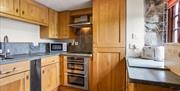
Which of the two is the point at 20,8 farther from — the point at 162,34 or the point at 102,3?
the point at 162,34

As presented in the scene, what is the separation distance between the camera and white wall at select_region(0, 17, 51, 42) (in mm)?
2496

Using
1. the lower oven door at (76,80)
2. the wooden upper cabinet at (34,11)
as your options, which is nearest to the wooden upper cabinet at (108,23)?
the lower oven door at (76,80)

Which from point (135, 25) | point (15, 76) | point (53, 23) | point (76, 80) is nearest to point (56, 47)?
point (53, 23)

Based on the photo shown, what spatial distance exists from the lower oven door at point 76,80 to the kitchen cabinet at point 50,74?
0.23 meters

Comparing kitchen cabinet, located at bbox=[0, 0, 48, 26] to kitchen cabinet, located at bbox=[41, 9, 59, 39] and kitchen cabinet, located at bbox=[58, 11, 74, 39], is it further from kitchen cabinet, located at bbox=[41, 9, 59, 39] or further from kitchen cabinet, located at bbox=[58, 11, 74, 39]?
kitchen cabinet, located at bbox=[58, 11, 74, 39]

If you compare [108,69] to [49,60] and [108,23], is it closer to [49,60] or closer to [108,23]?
[108,23]

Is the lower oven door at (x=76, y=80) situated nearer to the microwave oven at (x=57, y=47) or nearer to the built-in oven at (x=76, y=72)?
the built-in oven at (x=76, y=72)

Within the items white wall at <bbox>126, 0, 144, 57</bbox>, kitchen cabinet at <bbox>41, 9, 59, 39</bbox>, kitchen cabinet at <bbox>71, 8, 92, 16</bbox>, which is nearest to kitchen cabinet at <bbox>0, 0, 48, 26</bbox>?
kitchen cabinet at <bbox>41, 9, 59, 39</bbox>

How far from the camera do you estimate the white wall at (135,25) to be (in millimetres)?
2576

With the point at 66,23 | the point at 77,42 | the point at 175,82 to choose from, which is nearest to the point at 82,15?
the point at 66,23

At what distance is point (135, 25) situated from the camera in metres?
2.61

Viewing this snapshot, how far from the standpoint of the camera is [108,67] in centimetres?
276

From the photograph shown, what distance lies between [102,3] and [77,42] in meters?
1.27

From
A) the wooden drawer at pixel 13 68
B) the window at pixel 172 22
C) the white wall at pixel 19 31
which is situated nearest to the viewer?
the wooden drawer at pixel 13 68
